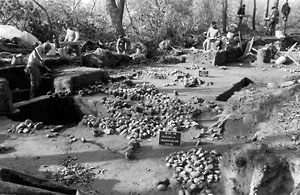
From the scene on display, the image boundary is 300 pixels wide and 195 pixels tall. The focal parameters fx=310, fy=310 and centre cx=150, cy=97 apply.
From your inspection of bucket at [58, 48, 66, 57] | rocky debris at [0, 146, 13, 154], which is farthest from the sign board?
bucket at [58, 48, 66, 57]

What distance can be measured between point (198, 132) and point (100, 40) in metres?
10.5

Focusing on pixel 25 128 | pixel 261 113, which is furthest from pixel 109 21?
pixel 261 113

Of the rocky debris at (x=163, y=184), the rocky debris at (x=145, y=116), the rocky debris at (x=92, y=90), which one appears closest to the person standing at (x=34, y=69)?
the rocky debris at (x=92, y=90)

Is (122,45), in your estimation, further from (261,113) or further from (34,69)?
(261,113)

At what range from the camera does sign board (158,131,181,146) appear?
494 centimetres

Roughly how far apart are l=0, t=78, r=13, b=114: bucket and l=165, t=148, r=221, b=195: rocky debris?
157 inches

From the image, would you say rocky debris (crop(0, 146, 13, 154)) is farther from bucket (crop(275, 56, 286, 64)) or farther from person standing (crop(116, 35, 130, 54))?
bucket (crop(275, 56, 286, 64))

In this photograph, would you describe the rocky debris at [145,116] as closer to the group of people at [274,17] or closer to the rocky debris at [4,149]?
the rocky debris at [4,149]

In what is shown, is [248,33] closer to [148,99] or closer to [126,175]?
[148,99]

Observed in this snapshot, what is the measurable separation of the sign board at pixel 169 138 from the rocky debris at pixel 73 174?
118 cm

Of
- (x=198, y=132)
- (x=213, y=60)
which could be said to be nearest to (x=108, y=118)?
(x=198, y=132)

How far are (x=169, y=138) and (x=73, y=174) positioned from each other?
1569 mm

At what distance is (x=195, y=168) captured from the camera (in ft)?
14.3

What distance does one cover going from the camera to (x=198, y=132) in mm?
5738
